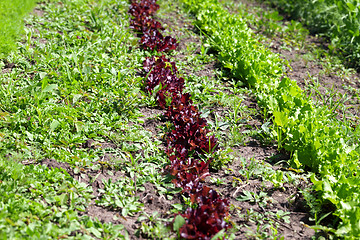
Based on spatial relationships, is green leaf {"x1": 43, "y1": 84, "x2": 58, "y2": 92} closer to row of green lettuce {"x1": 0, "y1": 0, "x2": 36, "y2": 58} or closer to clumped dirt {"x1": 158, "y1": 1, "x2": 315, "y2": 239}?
row of green lettuce {"x1": 0, "y1": 0, "x2": 36, "y2": 58}

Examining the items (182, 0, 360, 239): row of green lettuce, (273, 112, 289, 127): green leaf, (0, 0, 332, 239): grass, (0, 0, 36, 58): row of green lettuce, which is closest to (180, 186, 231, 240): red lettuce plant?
(0, 0, 332, 239): grass

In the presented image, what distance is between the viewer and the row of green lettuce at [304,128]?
3.04 m

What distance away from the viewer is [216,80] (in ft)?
17.2

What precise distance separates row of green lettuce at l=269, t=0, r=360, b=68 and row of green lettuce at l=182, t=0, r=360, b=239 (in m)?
1.50

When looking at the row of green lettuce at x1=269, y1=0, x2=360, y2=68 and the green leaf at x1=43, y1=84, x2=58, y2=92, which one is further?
the row of green lettuce at x1=269, y1=0, x2=360, y2=68

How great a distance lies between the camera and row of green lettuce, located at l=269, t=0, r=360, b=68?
6390 mm

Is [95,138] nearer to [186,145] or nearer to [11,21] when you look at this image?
[186,145]

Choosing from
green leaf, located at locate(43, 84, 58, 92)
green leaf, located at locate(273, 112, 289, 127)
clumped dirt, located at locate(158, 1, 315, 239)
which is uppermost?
green leaf, located at locate(273, 112, 289, 127)

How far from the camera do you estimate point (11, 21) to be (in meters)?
5.16

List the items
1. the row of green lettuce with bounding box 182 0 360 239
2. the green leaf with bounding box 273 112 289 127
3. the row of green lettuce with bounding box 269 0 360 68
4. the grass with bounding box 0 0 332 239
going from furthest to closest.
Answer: the row of green lettuce with bounding box 269 0 360 68 → the green leaf with bounding box 273 112 289 127 → the row of green lettuce with bounding box 182 0 360 239 → the grass with bounding box 0 0 332 239

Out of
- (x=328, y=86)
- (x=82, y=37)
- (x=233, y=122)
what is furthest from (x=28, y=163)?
(x=328, y=86)

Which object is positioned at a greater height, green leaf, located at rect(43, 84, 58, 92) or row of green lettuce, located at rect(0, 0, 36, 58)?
row of green lettuce, located at rect(0, 0, 36, 58)

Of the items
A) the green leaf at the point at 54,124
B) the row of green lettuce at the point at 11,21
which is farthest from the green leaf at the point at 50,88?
the row of green lettuce at the point at 11,21

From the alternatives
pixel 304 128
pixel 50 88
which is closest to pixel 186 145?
pixel 304 128
